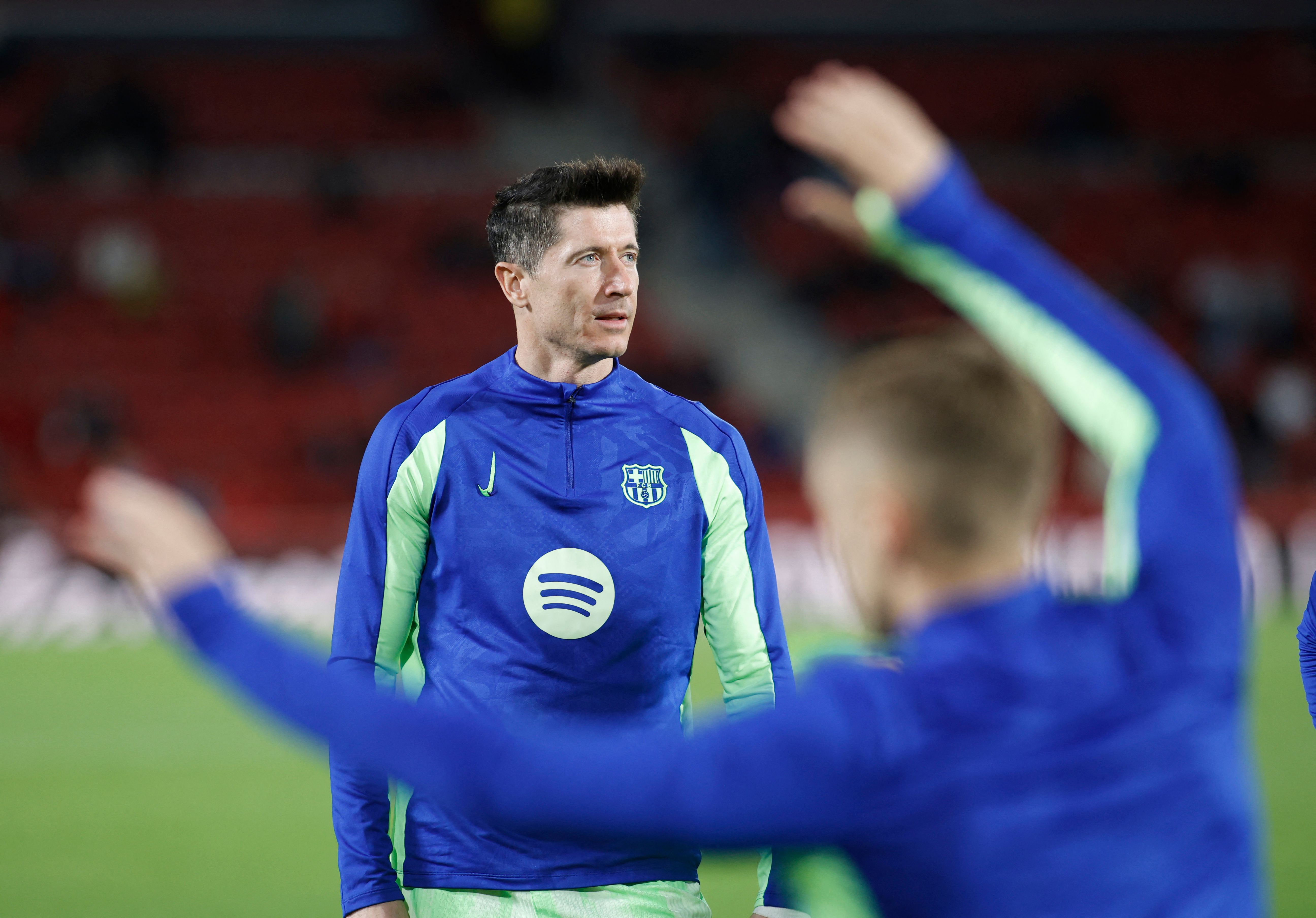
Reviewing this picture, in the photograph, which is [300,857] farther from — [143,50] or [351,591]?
[143,50]

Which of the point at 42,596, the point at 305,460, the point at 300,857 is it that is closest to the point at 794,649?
the point at 300,857

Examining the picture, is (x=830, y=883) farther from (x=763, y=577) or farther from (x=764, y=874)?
(x=763, y=577)

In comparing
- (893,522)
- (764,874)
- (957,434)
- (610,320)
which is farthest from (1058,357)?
(610,320)

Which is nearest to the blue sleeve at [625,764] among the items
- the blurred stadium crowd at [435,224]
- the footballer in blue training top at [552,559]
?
the footballer in blue training top at [552,559]

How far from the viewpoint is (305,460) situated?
54.5 ft

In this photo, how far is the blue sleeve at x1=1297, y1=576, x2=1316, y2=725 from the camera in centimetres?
303

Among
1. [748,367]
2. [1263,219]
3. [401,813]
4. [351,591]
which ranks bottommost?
[401,813]

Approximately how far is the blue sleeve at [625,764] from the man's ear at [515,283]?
69.1 inches

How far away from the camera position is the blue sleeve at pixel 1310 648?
3.03 m

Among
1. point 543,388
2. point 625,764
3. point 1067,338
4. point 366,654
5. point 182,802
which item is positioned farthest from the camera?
point 182,802

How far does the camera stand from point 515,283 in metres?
3.04

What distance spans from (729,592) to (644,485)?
0.29 m

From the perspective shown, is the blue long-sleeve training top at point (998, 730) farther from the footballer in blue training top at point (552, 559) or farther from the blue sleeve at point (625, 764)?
the footballer in blue training top at point (552, 559)

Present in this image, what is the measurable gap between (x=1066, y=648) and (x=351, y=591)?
1.73 meters
